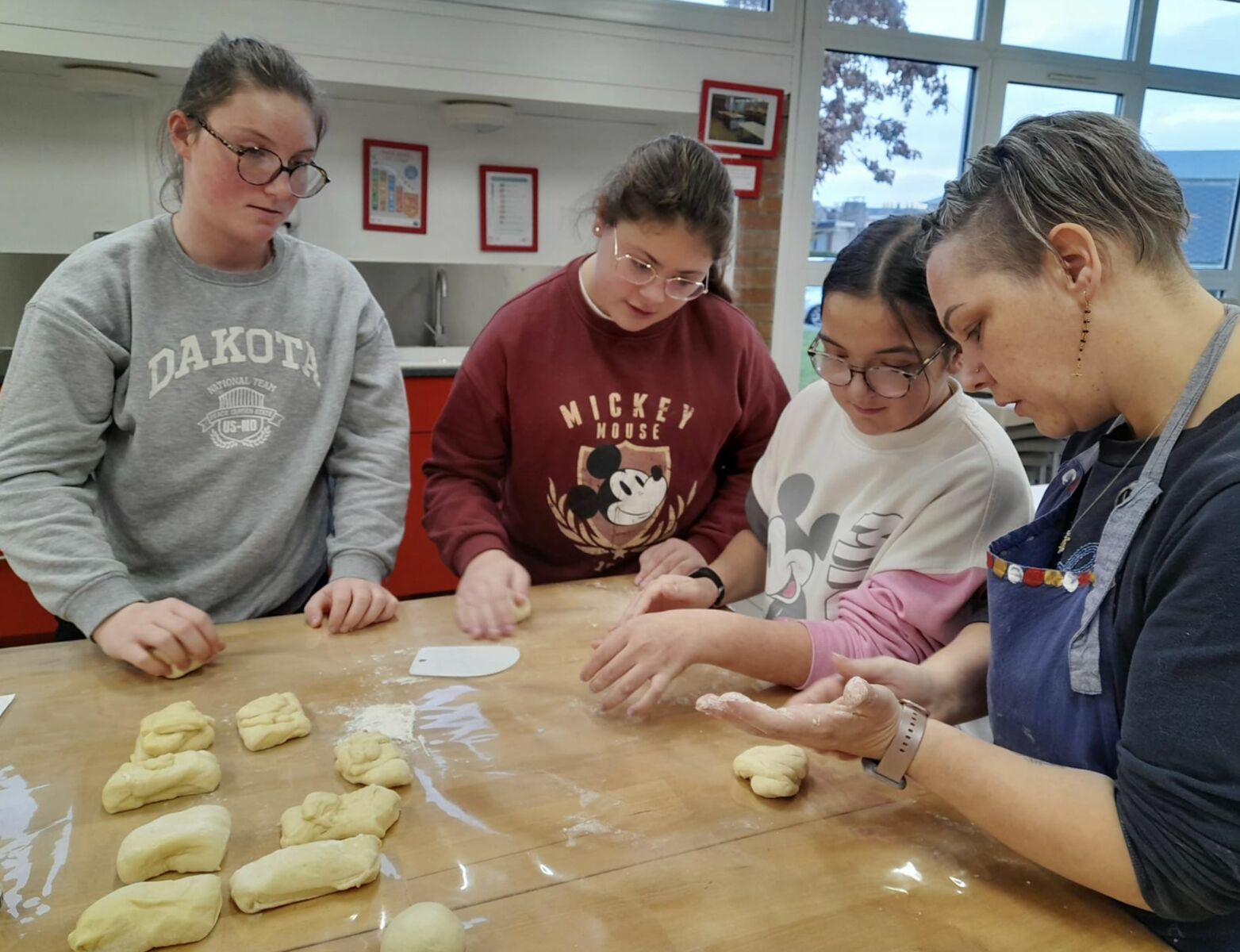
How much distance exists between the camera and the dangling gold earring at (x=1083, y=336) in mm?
737

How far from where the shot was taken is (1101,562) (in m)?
0.77

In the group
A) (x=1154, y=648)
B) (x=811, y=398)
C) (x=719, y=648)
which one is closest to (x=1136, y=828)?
(x=1154, y=648)

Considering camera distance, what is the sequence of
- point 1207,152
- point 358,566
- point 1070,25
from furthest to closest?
point 1207,152
point 1070,25
point 358,566

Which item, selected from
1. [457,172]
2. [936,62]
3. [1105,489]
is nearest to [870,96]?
[936,62]

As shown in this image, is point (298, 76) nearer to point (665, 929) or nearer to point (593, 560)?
point (593, 560)

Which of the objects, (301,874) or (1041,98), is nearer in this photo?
(301,874)

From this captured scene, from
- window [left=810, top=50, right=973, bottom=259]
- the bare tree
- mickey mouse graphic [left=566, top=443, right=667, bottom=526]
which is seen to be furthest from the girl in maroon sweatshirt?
the bare tree

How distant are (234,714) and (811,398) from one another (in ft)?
3.23

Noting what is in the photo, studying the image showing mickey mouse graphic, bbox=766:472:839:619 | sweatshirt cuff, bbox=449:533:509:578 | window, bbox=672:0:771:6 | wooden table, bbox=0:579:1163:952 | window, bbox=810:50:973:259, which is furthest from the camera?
A: window, bbox=810:50:973:259

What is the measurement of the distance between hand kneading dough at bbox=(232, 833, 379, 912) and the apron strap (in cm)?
67

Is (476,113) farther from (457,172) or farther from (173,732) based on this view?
(173,732)

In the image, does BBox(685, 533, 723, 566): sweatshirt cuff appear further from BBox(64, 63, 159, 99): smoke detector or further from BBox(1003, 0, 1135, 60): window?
BBox(1003, 0, 1135, 60): window

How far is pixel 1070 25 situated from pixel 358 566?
4.58 m

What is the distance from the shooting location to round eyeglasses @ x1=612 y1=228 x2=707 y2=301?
1375 millimetres
